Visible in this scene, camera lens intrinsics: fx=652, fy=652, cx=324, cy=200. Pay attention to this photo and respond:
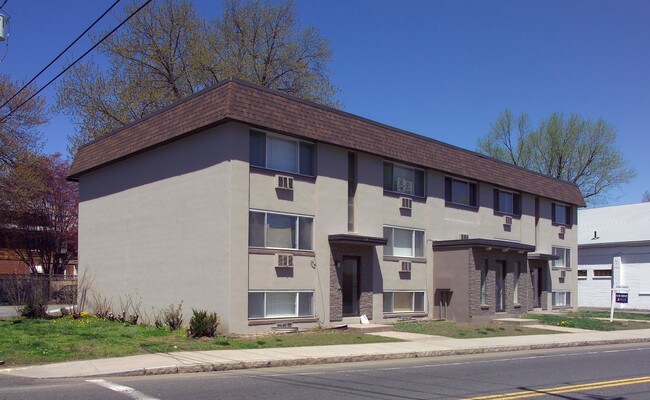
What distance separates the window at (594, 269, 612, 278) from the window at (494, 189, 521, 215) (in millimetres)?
15942

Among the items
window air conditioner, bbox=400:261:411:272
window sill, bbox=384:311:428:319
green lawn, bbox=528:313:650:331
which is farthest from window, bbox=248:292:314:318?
green lawn, bbox=528:313:650:331

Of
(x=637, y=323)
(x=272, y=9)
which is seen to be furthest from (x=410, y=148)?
(x=272, y=9)

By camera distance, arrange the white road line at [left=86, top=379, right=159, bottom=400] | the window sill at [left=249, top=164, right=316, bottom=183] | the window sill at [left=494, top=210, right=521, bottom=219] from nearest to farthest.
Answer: the white road line at [left=86, top=379, right=159, bottom=400], the window sill at [left=249, top=164, right=316, bottom=183], the window sill at [left=494, top=210, right=521, bottom=219]

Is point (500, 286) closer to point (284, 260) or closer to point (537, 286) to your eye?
point (537, 286)

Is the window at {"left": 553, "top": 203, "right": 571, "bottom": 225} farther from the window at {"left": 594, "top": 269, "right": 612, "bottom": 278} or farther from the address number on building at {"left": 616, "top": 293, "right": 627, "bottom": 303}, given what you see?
the window at {"left": 594, "top": 269, "right": 612, "bottom": 278}

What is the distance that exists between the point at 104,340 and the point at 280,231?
20.5 ft

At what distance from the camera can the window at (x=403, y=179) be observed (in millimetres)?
24922

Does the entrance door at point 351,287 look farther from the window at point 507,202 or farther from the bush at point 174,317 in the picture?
the window at point 507,202

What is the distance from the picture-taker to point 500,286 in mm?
28547

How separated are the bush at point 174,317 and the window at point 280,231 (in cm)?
320

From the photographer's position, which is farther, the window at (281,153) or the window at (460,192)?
the window at (460,192)

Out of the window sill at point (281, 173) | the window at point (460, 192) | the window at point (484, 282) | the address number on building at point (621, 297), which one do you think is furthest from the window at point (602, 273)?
the window sill at point (281, 173)

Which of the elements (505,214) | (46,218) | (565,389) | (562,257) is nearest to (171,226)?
(565,389)

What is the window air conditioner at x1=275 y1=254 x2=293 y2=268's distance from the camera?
20.0 m
